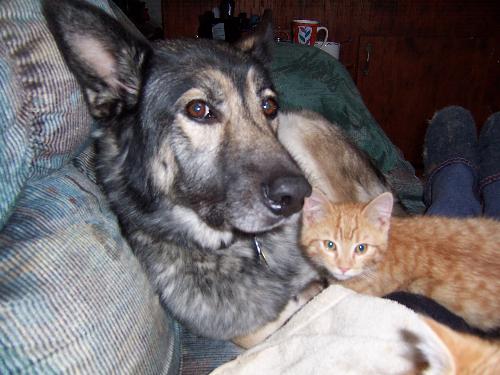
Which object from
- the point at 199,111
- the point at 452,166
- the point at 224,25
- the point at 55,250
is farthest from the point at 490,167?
the point at 224,25

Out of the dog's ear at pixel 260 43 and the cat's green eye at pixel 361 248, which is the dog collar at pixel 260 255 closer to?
the cat's green eye at pixel 361 248

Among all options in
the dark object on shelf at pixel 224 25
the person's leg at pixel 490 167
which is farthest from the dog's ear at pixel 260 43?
the dark object on shelf at pixel 224 25

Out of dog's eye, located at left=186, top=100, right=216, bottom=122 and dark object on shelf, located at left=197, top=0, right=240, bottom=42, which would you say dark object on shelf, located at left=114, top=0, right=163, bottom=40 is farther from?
dog's eye, located at left=186, top=100, right=216, bottom=122

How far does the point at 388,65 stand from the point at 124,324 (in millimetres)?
3472

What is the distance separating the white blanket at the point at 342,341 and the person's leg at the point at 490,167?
0.97m

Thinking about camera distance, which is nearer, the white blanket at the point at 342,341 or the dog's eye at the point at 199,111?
the white blanket at the point at 342,341

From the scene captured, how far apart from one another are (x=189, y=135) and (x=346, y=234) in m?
0.64

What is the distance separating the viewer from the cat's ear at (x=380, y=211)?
4.27 ft

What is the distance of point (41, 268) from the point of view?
2.23 feet

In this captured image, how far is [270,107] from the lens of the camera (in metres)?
1.36

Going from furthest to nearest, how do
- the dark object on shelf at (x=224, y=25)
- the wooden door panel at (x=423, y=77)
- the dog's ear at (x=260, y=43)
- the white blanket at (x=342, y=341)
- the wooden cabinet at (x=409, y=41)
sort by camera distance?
1. the wooden door panel at (x=423, y=77)
2. the wooden cabinet at (x=409, y=41)
3. the dark object on shelf at (x=224, y=25)
4. the dog's ear at (x=260, y=43)
5. the white blanket at (x=342, y=341)

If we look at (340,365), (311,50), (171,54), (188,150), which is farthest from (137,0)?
(340,365)

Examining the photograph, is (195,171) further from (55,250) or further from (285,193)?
(55,250)

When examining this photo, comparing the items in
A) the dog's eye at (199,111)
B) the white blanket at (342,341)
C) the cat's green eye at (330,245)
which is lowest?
the cat's green eye at (330,245)
